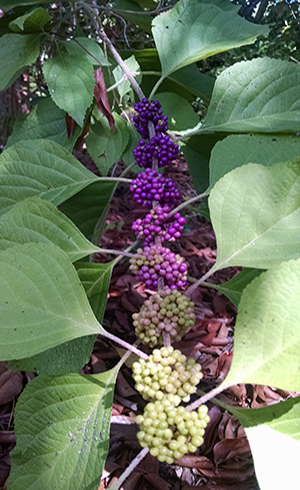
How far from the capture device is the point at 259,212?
0.61m

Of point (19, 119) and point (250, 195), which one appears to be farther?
point (19, 119)

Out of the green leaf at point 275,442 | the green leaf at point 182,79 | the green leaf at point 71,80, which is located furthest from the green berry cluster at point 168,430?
the green leaf at point 182,79

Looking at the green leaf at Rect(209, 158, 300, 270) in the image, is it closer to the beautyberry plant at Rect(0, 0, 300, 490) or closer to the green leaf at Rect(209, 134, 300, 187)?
the beautyberry plant at Rect(0, 0, 300, 490)

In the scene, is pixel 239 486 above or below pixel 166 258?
below

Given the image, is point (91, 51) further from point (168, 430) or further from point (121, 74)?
point (168, 430)

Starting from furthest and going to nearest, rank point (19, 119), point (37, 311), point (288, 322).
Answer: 1. point (19, 119)
2. point (37, 311)
3. point (288, 322)

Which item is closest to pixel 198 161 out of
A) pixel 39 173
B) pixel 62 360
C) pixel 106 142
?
pixel 106 142

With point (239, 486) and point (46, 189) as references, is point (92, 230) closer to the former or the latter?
point (46, 189)

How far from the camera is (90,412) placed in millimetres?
670

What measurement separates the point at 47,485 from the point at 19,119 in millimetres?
1084

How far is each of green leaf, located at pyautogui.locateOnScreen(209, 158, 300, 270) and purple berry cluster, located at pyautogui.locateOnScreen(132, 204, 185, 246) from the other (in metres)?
0.17

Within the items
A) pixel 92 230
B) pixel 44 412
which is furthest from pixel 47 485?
pixel 92 230

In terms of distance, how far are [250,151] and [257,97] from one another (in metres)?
0.21

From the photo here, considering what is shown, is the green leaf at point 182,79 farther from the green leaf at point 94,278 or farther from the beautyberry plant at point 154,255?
the green leaf at point 94,278
